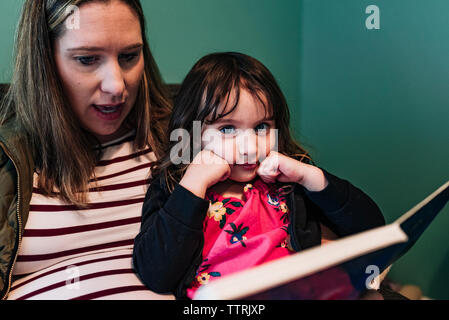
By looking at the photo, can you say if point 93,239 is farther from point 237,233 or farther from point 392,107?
point 392,107

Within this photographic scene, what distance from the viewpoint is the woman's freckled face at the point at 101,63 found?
0.97m

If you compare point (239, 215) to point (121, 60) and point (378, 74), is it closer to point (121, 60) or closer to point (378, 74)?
point (121, 60)

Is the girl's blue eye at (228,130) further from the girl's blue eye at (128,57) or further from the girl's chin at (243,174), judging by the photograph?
the girl's blue eye at (128,57)

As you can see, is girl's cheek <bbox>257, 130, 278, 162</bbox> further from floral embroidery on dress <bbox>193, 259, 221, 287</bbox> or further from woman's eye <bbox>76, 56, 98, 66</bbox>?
woman's eye <bbox>76, 56, 98, 66</bbox>

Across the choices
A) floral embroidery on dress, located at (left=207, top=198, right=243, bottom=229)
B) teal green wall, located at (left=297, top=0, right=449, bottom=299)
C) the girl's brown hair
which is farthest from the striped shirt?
teal green wall, located at (left=297, top=0, right=449, bottom=299)

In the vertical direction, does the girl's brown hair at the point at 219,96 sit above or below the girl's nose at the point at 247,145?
above

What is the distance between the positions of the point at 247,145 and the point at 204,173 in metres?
0.12

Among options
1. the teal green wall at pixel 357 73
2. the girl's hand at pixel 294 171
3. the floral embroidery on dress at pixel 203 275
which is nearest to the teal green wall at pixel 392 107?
the teal green wall at pixel 357 73

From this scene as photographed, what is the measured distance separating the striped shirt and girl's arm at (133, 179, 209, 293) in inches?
1.7

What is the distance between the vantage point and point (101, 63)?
101 centimetres

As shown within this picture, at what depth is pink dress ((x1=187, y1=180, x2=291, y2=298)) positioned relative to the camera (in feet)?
3.13

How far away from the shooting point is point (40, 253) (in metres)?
1.00

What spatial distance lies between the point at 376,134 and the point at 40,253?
115 centimetres
